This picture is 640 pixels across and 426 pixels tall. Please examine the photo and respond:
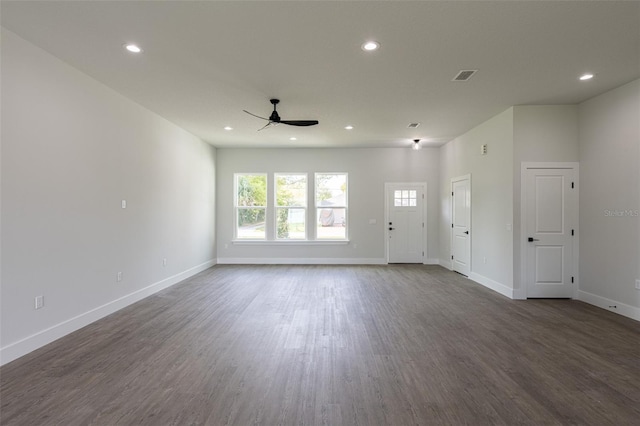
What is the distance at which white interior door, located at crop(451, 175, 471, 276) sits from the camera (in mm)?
6383

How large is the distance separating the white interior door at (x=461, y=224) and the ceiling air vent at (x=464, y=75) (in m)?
2.95

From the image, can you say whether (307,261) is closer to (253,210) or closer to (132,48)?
(253,210)

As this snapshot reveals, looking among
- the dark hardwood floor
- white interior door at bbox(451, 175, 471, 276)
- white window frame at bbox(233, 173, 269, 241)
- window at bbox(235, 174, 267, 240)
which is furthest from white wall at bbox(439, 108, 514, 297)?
window at bbox(235, 174, 267, 240)

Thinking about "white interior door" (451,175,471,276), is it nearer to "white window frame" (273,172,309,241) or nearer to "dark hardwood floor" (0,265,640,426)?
"dark hardwood floor" (0,265,640,426)

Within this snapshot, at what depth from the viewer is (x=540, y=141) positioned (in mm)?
4883

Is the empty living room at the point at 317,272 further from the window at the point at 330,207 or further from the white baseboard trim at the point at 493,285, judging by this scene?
the window at the point at 330,207

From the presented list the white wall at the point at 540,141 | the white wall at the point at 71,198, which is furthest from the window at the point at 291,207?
the white wall at the point at 540,141

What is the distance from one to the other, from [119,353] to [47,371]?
0.52 meters

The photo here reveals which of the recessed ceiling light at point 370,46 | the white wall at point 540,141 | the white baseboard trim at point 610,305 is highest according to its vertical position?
the recessed ceiling light at point 370,46

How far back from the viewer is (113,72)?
3.69m

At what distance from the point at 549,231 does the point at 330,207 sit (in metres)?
4.65

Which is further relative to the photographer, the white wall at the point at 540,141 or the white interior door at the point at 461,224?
the white interior door at the point at 461,224

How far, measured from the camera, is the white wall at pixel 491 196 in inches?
197

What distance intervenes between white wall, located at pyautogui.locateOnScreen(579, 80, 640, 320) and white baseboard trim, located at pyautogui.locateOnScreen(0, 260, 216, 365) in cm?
676
